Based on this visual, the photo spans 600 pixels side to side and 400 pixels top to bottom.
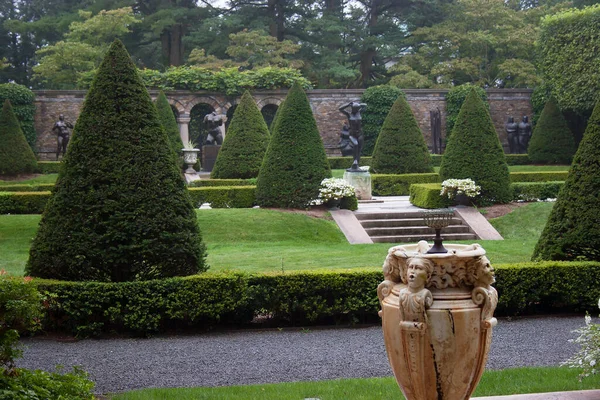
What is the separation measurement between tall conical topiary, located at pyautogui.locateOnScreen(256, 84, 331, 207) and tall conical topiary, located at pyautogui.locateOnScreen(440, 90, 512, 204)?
3.38 meters

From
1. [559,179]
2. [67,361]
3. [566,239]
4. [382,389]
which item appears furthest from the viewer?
[559,179]

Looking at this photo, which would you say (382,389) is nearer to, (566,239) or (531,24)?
(566,239)

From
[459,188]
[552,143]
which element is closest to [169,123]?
[459,188]

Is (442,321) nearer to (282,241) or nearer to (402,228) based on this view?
(282,241)

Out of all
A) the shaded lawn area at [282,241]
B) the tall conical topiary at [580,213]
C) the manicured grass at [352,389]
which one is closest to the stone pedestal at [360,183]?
the shaded lawn area at [282,241]

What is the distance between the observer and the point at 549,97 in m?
32.1

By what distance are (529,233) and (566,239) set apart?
670 cm

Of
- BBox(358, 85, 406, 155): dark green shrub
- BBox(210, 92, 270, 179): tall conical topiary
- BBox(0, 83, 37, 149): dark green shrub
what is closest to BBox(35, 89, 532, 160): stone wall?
BBox(0, 83, 37, 149): dark green shrub

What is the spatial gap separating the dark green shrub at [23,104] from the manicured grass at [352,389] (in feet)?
91.8

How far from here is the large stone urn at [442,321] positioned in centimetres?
427

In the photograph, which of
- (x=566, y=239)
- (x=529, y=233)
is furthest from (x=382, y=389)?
(x=529, y=233)

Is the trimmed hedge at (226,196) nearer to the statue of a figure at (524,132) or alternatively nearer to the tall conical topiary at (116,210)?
the tall conical topiary at (116,210)

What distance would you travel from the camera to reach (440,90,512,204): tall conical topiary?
1750cm

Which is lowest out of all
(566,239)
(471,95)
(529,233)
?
(529,233)
